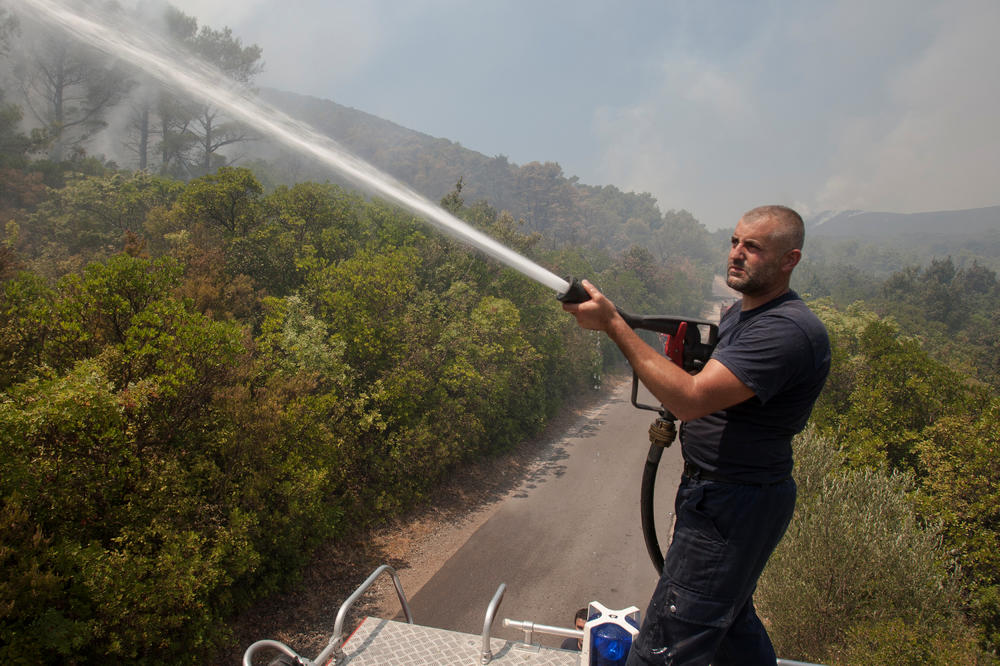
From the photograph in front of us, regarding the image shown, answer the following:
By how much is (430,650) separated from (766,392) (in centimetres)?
414

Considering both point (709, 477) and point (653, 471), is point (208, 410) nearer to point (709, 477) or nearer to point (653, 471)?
point (653, 471)

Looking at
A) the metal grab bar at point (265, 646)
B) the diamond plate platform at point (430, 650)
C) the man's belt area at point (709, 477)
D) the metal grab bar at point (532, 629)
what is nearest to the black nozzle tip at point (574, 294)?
the man's belt area at point (709, 477)

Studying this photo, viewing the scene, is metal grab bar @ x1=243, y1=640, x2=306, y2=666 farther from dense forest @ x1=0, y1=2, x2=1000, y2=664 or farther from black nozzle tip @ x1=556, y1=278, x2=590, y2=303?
dense forest @ x1=0, y1=2, x2=1000, y2=664

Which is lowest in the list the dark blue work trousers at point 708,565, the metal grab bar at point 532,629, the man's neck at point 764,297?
the metal grab bar at point 532,629

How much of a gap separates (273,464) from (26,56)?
58.4 meters

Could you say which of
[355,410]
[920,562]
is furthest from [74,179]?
[920,562]

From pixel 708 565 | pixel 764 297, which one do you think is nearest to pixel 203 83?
pixel 764 297

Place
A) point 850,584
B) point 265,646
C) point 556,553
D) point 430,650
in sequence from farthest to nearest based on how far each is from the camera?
point 556,553 < point 850,584 < point 430,650 < point 265,646

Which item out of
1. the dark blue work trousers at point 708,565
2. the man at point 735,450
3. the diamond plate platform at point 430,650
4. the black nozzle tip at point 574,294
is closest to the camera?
the man at point 735,450

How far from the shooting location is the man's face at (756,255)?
2.63 m

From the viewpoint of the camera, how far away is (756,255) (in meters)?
2.67

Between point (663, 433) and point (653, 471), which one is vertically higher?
point (663, 433)

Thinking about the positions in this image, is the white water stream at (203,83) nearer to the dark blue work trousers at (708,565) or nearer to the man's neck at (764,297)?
the man's neck at (764,297)

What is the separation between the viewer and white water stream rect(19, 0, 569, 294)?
23.0 feet
